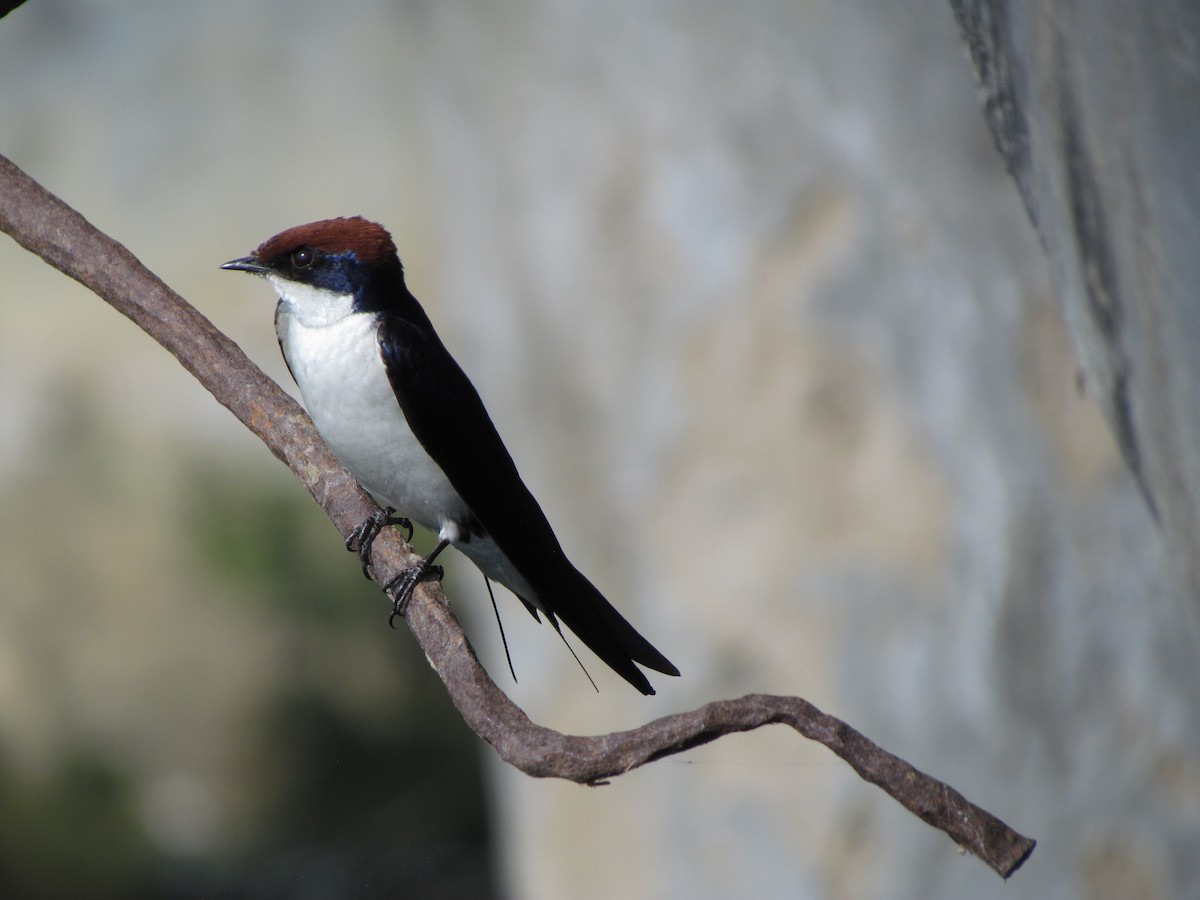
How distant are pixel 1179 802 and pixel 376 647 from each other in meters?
1.69

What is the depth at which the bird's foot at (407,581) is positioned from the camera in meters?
0.58

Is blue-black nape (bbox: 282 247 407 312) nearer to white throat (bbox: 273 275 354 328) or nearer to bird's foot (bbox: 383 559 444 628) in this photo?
white throat (bbox: 273 275 354 328)

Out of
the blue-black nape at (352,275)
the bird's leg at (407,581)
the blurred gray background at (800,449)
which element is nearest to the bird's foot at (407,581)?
the bird's leg at (407,581)

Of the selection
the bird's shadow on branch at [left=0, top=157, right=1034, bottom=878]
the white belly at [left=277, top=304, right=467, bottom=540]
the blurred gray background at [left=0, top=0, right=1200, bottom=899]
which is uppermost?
the blurred gray background at [left=0, top=0, right=1200, bottom=899]

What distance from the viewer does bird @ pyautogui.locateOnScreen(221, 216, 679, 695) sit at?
0.66m

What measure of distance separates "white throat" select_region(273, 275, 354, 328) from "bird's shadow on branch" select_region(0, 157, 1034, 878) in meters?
0.10

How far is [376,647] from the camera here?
2.80 metres

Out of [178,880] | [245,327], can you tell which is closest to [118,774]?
[178,880]

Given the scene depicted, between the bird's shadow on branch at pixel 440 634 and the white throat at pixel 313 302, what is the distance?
103mm

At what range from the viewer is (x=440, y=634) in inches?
21.0

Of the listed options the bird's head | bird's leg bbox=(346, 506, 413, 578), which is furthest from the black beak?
bird's leg bbox=(346, 506, 413, 578)

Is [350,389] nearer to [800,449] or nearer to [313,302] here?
[313,302]

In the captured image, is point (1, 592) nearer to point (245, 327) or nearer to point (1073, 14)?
point (245, 327)

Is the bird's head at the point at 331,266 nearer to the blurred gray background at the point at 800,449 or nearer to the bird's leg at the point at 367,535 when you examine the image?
the bird's leg at the point at 367,535
